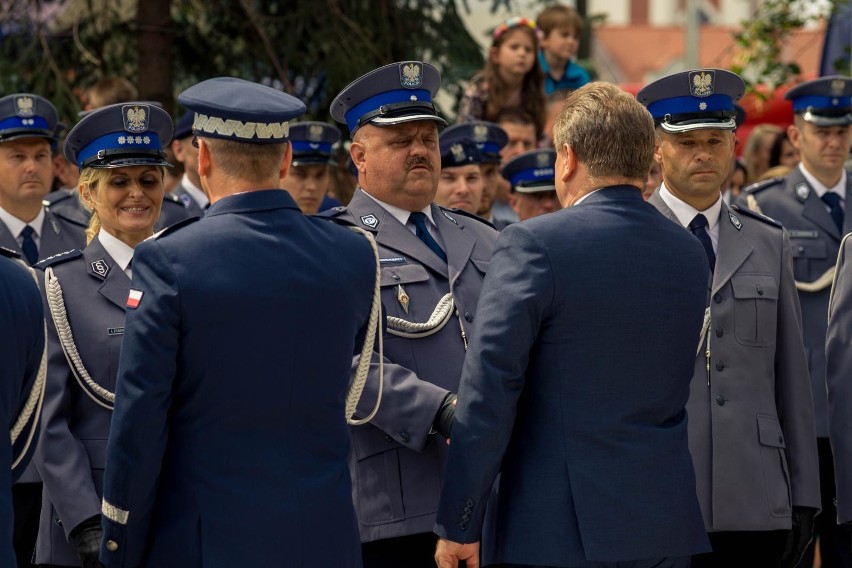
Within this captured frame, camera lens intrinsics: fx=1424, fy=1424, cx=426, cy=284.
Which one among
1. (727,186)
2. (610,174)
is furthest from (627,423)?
(727,186)

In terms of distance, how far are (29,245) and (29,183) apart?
0.93ft

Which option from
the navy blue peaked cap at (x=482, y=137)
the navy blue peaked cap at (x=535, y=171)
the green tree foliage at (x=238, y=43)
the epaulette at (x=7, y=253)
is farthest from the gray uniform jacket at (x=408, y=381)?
the green tree foliage at (x=238, y=43)

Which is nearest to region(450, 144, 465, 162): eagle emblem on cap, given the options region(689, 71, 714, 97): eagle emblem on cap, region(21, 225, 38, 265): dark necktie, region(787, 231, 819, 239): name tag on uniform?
region(787, 231, 819, 239): name tag on uniform

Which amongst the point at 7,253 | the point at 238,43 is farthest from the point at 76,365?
the point at 238,43

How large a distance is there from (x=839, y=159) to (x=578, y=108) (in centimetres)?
322

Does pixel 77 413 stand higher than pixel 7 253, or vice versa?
pixel 7 253

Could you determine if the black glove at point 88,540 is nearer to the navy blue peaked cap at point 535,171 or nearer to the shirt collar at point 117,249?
the shirt collar at point 117,249

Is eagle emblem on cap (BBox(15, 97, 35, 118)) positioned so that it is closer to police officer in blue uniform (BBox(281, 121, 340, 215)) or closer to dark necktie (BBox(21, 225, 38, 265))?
dark necktie (BBox(21, 225, 38, 265))

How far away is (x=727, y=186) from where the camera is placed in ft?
29.3

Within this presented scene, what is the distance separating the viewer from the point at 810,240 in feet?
21.5

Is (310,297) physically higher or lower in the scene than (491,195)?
higher

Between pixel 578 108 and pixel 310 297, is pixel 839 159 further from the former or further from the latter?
pixel 310 297

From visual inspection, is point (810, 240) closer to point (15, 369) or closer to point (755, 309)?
point (755, 309)

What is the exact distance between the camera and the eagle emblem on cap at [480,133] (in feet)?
22.1
